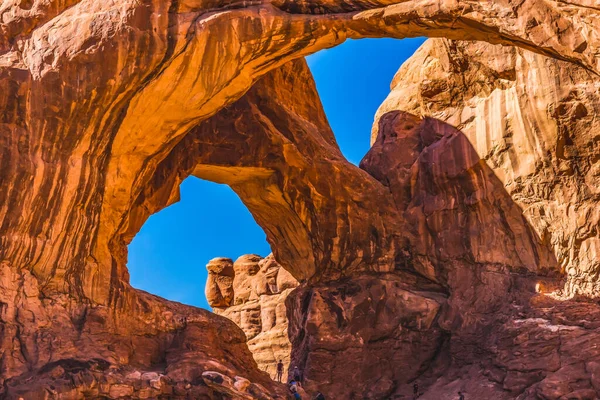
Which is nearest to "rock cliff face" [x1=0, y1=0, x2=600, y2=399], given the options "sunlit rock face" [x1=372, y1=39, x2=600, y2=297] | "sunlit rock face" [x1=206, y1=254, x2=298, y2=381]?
"sunlit rock face" [x1=372, y1=39, x2=600, y2=297]

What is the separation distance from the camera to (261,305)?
101ft

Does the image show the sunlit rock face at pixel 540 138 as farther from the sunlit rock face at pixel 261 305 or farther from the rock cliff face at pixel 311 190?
the sunlit rock face at pixel 261 305

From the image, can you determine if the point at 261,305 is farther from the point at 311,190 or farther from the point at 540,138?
the point at 540,138

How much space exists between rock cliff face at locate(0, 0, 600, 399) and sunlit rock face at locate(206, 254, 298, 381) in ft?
19.7

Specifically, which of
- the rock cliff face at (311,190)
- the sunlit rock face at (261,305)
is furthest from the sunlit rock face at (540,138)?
the sunlit rock face at (261,305)

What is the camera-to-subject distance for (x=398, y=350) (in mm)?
21562

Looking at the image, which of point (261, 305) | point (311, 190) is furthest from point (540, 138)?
point (261, 305)

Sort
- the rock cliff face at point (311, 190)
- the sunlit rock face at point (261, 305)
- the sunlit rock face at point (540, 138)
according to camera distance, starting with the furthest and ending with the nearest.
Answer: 1. the sunlit rock face at point (261, 305)
2. the sunlit rock face at point (540, 138)
3. the rock cliff face at point (311, 190)

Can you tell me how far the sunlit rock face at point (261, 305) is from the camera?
29.0 m

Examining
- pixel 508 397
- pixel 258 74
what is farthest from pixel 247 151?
pixel 508 397

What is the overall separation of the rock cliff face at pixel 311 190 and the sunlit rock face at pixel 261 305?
6016 mm

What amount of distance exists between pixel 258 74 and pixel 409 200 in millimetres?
7734

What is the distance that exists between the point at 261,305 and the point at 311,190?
9.79 metres

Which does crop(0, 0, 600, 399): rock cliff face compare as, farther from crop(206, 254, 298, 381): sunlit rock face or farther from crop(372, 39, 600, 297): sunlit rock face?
crop(206, 254, 298, 381): sunlit rock face
